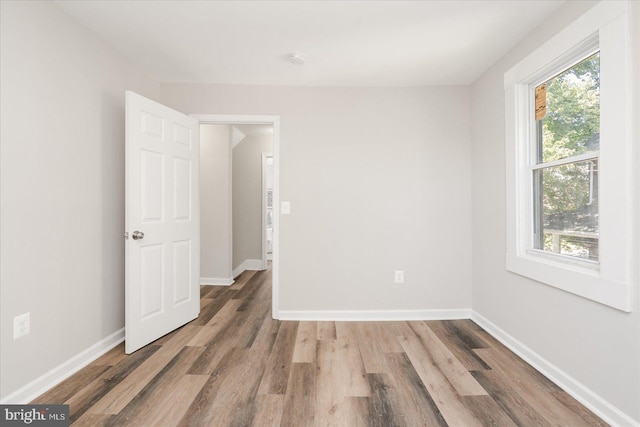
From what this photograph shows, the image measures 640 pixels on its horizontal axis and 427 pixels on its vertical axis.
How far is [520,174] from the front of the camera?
7.63ft

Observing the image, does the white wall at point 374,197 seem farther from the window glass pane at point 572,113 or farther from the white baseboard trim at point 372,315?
the window glass pane at point 572,113

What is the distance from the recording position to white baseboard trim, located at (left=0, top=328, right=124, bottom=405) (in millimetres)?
1682

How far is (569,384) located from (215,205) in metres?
4.19

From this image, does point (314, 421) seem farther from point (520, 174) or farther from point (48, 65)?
point (48, 65)

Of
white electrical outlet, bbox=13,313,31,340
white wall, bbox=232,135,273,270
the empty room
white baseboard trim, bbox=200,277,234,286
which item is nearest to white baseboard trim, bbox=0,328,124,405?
the empty room

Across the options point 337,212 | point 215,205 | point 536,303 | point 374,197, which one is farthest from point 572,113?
point 215,205

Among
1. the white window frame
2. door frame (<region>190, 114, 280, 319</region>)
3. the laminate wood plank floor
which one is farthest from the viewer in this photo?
door frame (<region>190, 114, 280, 319</region>)

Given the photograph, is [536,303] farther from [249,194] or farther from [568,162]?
[249,194]

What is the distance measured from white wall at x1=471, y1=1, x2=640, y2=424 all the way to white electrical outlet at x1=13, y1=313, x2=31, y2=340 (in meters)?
3.22

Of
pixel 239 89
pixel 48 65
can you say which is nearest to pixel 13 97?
pixel 48 65

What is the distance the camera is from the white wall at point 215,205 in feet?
14.4

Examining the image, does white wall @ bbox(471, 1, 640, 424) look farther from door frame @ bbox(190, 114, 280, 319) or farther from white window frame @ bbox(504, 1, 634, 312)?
door frame @ bbox(190, 114, 280, 319)

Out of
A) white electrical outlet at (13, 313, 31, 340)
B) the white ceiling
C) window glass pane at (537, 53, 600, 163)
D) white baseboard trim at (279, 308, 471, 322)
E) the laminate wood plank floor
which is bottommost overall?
the laminate wood plank floor

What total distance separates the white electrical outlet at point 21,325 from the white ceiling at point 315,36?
6.35 ft
